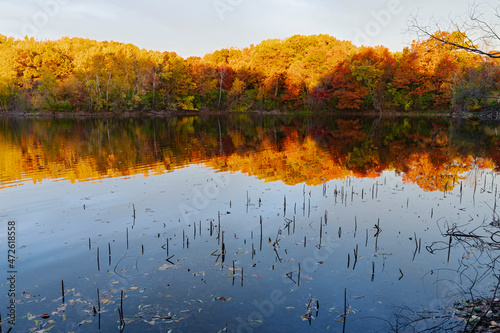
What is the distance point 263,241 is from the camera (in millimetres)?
10875

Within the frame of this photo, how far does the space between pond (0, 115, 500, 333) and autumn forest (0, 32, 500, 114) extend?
185 ft

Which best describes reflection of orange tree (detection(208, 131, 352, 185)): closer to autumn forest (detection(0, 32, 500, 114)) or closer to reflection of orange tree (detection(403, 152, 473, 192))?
reflection of orange tree (detection(403, 152, 473, 192))

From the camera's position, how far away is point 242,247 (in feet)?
34.1

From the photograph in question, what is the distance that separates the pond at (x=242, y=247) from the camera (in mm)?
7156

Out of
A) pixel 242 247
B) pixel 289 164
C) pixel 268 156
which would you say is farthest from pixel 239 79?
pixel 242 247

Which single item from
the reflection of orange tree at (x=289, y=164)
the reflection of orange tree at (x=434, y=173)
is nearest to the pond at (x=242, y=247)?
the reflection of orange tree at (x=434, y=173)

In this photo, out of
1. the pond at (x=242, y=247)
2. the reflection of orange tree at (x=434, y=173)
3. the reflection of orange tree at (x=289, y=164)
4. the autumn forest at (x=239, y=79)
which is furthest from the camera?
the autumn forest at (x=239, y=79)

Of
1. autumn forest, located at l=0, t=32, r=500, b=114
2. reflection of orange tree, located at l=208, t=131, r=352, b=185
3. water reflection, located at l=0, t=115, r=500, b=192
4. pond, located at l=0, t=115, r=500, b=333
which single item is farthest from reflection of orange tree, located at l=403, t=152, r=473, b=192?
autumn forest, located at l=0, t=32, r=500, b=114

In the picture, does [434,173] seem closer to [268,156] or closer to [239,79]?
[268,156]

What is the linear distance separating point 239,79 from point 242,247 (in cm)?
8558

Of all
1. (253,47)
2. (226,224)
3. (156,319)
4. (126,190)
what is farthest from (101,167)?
(253,47)

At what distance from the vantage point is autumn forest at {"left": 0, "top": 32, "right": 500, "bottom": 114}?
72.8 meters

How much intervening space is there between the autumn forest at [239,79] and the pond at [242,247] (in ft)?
185

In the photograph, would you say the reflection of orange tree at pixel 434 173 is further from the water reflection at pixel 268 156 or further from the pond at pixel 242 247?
the pond at pixel 242 247
